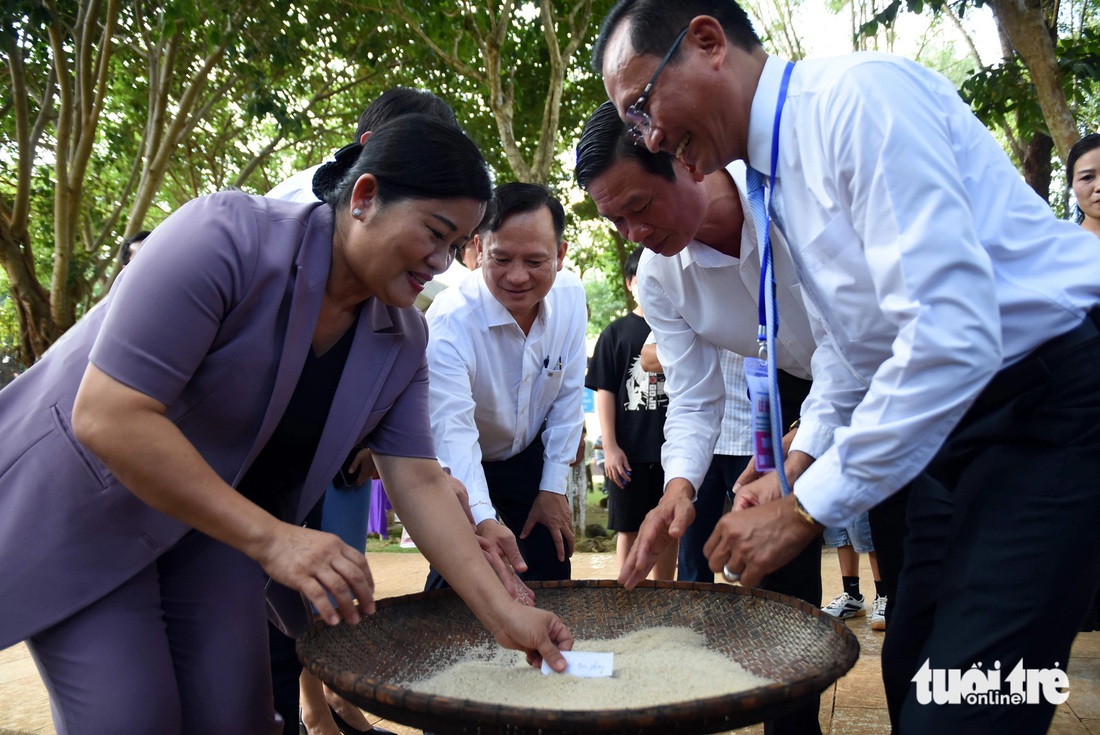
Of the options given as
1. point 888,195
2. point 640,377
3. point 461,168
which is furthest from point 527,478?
point 888,195

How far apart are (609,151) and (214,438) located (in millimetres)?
1057

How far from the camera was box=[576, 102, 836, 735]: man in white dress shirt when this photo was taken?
2.07m

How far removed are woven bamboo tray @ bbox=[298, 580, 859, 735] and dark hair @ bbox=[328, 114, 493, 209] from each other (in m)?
0.83

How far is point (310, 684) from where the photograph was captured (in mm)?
2883

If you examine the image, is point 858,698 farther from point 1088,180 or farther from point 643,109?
point 643,109

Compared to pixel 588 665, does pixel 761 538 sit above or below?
above

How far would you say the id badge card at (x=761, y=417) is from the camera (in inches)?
73.9

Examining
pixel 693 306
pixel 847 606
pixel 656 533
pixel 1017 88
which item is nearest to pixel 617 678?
pixel 656 533

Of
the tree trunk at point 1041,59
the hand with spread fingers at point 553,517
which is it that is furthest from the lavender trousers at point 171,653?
the tree trunk at point 1041,59

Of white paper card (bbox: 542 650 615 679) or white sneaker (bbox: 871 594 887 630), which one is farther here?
white sneaker (bbox: 871 594 887 630)

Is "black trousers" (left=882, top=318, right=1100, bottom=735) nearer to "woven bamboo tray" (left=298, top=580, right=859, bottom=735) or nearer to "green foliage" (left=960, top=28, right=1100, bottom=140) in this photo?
"woven bamboo tray" (left=298, top=580, right=859, bottom=735)

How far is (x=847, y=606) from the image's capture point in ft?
13.5

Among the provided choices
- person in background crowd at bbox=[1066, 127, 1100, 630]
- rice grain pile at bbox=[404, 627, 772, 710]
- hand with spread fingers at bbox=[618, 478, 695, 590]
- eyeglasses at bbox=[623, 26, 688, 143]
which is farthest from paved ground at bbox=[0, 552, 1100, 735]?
eyeglasses at bbox=[623, 26, 688, 143]

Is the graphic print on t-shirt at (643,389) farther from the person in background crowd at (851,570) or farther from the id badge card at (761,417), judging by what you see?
the id badge card at (761,417)
